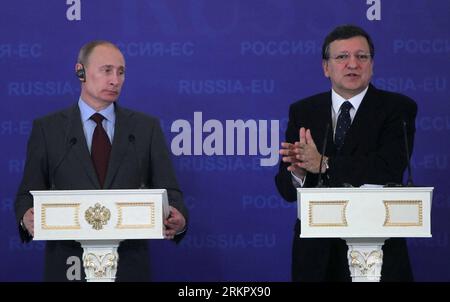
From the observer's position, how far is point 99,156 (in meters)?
5.45

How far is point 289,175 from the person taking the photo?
5469mm

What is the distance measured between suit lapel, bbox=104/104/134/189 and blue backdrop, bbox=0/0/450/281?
109cm

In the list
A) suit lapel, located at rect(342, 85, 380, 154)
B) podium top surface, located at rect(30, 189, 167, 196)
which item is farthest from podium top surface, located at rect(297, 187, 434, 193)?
podium top surface, located at rect(30, 189, 167, 196)

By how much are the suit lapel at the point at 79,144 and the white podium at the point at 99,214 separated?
15.2 inches

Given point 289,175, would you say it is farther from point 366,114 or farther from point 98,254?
point 98,254

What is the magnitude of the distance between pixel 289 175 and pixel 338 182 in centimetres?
32

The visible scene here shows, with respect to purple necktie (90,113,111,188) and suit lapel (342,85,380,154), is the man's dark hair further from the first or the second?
purple necktie (90,113,111,188)

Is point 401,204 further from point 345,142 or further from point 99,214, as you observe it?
point 99,214

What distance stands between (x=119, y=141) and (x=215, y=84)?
4.48ft

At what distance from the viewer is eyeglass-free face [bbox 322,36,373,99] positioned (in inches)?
221

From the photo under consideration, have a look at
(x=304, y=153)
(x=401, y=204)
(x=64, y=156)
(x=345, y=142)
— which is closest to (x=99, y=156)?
(x=64, y=156)

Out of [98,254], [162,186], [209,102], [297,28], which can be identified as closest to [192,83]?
[209,102]

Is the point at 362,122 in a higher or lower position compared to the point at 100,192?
higher

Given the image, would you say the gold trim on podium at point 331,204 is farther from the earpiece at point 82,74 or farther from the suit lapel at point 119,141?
the earpiece at point 82,74
